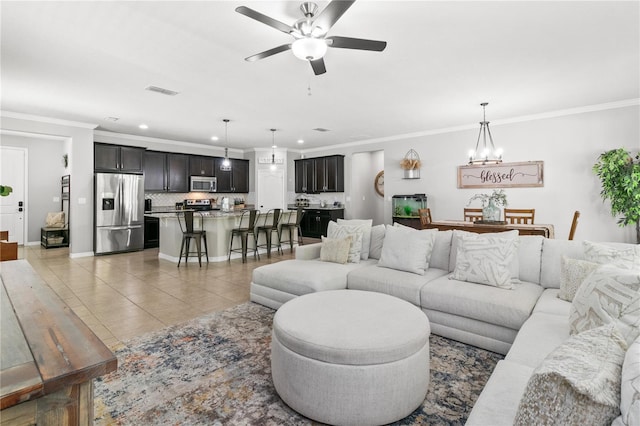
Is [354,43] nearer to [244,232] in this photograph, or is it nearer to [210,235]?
[244,232]

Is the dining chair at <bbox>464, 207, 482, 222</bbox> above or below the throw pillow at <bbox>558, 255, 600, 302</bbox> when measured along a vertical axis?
above

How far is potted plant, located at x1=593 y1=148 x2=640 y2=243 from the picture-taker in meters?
4.41

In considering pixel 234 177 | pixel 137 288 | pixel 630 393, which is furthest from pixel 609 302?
pixel 234 177

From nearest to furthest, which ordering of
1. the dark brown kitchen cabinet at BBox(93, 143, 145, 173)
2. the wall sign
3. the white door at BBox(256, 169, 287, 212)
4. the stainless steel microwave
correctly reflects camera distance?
the wall sign < the dark brown kitchen cabinet at BBox(93, 143, 145, 173) < the stainless steel microwave < the white door at BBox(256, 169, 287, 212)

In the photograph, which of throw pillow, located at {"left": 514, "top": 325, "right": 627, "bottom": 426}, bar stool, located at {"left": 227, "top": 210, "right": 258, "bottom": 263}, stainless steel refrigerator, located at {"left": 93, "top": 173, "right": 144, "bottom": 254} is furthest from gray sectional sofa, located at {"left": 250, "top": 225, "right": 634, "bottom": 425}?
stainless steel refrigerator, located at {"left": 93, "top": 173, "right": 144, "bottom": 254}

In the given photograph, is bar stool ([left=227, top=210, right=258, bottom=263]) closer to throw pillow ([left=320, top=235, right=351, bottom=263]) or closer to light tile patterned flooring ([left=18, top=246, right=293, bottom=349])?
light tile patterned flooring ([left=18, top=246, right=293, bottom=349])

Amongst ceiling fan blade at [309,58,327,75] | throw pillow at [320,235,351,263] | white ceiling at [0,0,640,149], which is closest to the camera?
white ceiling at [0,0,640,149]

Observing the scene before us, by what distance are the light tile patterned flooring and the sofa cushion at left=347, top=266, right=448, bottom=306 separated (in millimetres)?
1376

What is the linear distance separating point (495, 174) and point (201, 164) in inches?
276

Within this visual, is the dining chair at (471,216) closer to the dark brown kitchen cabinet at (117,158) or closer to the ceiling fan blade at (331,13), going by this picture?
the ceiling fan blade at (331,13)

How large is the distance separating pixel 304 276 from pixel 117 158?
5.98m

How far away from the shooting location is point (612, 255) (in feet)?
7.39

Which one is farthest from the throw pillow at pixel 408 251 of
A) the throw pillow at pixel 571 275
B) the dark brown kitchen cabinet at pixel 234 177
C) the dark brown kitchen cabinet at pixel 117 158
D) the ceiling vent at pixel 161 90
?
the dark brown kitchen cabinet at pixel 234 177

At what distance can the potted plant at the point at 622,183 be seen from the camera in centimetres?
441
